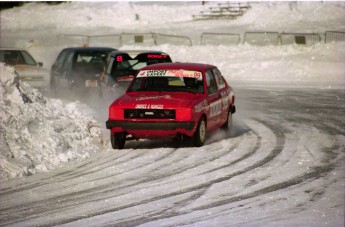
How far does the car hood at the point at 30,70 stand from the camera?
75.4 ft

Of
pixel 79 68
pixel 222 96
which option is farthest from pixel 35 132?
pixel 79 68

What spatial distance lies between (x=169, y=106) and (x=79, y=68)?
29.4 ft

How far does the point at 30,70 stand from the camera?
910 inches

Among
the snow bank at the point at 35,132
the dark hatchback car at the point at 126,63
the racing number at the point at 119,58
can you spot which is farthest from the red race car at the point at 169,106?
the racing number at the point at 119,58

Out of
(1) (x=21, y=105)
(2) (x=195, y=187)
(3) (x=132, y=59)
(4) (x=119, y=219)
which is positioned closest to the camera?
(4) (x=119, y=219)

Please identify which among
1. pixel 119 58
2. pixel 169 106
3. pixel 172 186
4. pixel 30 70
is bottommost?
pixel 30 70

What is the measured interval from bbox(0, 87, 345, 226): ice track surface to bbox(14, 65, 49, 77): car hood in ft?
31.8

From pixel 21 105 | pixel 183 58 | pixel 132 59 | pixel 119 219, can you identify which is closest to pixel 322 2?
pixel 183 58

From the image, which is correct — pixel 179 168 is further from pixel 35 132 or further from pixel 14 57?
pixel 14 57

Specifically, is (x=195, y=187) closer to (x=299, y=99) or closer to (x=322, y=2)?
(x=299, y=99)

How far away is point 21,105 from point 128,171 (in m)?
3.41

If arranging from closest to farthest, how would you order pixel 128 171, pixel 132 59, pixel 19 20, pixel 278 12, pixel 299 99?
1. pixel 128 171
2. pixel 132 59
3. pixel 299 99
4. pixel 278 12
5. pixel 19 20

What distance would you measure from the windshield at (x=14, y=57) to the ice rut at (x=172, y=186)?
37.8 feet

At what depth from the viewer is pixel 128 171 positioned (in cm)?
1123
